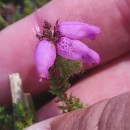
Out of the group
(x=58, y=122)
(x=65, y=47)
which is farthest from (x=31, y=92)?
(x=65, y=47)

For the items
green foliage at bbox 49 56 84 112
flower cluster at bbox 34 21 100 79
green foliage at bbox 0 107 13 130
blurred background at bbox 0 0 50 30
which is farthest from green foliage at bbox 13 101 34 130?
blurred background at bbox 0 0 50 30

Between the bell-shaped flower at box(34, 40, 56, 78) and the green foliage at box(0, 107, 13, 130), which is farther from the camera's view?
the green foliage at box(0, 107, 13, 130)

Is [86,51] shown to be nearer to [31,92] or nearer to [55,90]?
[55,90]

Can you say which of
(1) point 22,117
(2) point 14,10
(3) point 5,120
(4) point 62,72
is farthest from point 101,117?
(2) point 14,10

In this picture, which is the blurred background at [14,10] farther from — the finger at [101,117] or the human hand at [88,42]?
the finger at [101,117]

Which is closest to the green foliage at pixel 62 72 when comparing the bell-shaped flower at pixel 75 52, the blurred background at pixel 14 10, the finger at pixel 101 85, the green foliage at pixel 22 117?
the bell-shaped flower at pixel 75 52

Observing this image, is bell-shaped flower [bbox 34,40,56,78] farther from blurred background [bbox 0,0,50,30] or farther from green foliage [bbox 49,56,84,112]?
blurred background [bbox 0,0,50,30]
